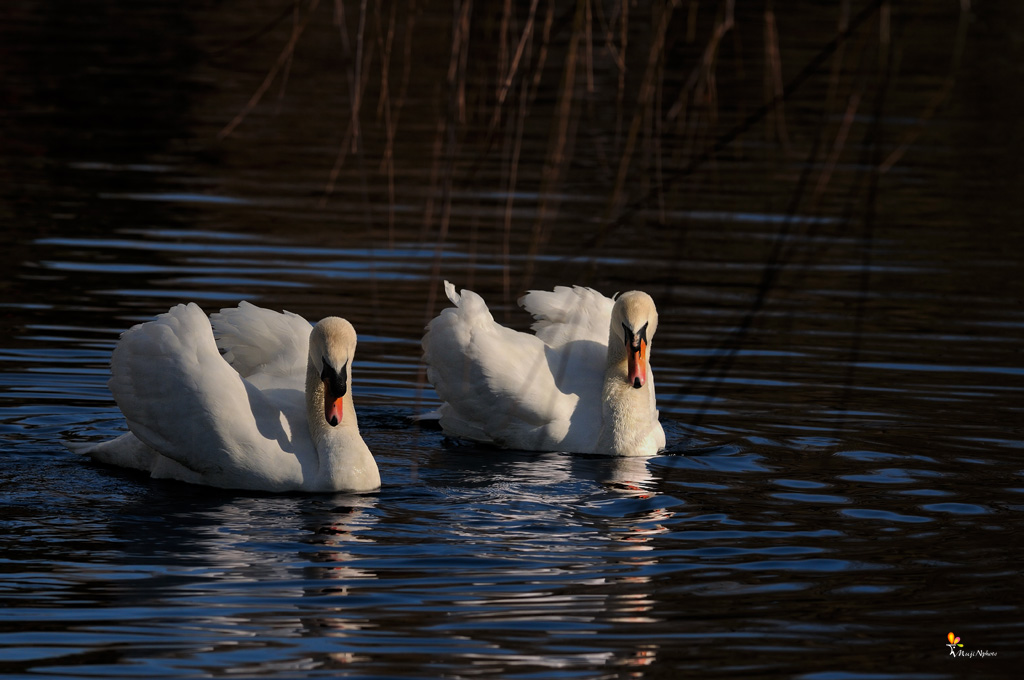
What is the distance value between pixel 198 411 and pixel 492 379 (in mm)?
2241

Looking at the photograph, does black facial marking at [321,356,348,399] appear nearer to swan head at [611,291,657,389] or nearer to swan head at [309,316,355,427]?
swan head at [309,316,355,427]

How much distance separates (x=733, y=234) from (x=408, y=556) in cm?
998

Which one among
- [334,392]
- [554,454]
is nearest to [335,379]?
[334,392]

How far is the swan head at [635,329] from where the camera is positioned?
9.95 metres

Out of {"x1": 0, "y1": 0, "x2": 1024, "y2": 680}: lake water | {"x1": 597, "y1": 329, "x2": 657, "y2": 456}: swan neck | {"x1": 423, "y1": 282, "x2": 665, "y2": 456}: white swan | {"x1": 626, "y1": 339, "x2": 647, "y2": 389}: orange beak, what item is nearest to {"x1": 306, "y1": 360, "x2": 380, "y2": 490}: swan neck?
{"x1": 0, "y1": 0, "x2": 1024, "y2": 680}: lake water

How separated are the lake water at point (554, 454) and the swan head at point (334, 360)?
1.75ft

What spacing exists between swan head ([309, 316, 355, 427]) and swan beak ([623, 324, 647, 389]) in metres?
2.07

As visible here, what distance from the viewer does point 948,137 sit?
23438 mm

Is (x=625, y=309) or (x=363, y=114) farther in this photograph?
(x=363, y=114)

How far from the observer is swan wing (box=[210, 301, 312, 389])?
963 centimetres

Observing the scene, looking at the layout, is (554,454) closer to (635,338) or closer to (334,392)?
(635,338)

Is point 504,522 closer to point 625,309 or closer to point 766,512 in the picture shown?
point 766,512

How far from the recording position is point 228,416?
28.1ft

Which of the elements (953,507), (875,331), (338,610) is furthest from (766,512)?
(875,331)
